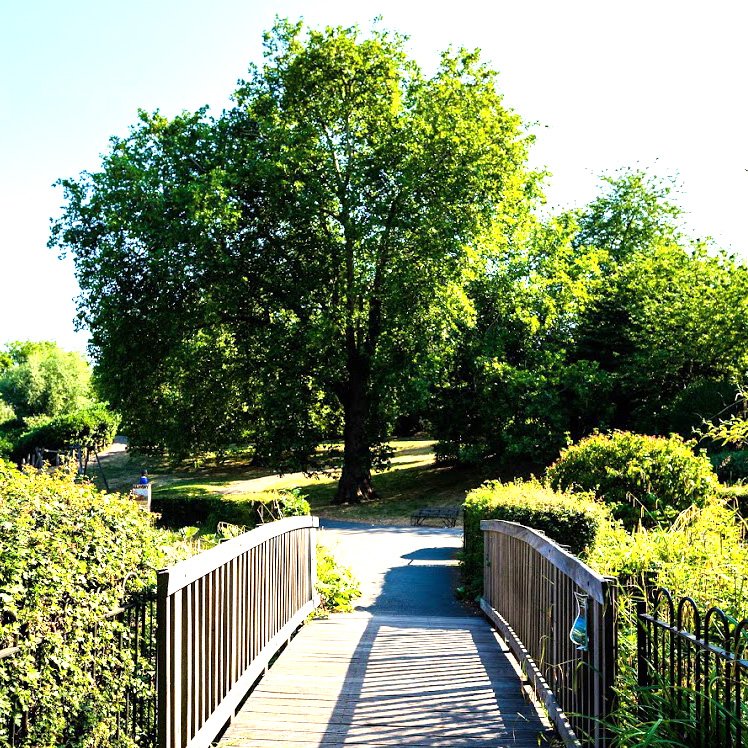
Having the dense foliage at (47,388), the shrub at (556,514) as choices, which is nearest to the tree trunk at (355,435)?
the shrub at (556,514)

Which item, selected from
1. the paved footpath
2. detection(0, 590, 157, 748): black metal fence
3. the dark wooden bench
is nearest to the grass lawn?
the dark wooden bench

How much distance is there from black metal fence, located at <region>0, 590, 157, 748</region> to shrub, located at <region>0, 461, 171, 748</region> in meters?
0.02

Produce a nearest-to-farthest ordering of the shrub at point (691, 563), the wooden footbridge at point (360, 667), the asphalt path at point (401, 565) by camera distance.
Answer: the wooden footbridge at point (360, 667) < the shrub at point (691, 563) < the asphalt path at point (401, 565)

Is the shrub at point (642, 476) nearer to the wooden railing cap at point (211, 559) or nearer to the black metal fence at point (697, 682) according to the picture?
the wooden railing cap at point (211, 559)

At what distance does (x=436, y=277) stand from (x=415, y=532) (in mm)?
8066

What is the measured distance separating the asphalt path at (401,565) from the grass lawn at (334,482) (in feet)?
8.91

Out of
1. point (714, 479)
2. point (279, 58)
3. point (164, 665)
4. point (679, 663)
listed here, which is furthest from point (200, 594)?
point (279, 58)

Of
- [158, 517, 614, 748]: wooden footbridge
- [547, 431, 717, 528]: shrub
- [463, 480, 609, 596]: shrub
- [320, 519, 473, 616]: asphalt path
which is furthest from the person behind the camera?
[547, 431, 717, 528]: shrub

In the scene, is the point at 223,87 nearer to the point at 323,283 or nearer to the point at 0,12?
the point at 323,283

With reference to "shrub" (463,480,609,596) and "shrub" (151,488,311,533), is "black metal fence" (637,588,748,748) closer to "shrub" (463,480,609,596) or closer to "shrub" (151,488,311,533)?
"shrub" (463,480,609,596)

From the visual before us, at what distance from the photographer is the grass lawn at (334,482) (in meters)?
27.5

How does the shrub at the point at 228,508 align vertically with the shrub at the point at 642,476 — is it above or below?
below

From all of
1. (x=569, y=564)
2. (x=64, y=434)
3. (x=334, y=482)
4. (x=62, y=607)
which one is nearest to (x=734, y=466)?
(x=569, y=564)

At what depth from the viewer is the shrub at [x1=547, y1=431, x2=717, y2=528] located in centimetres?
1326
